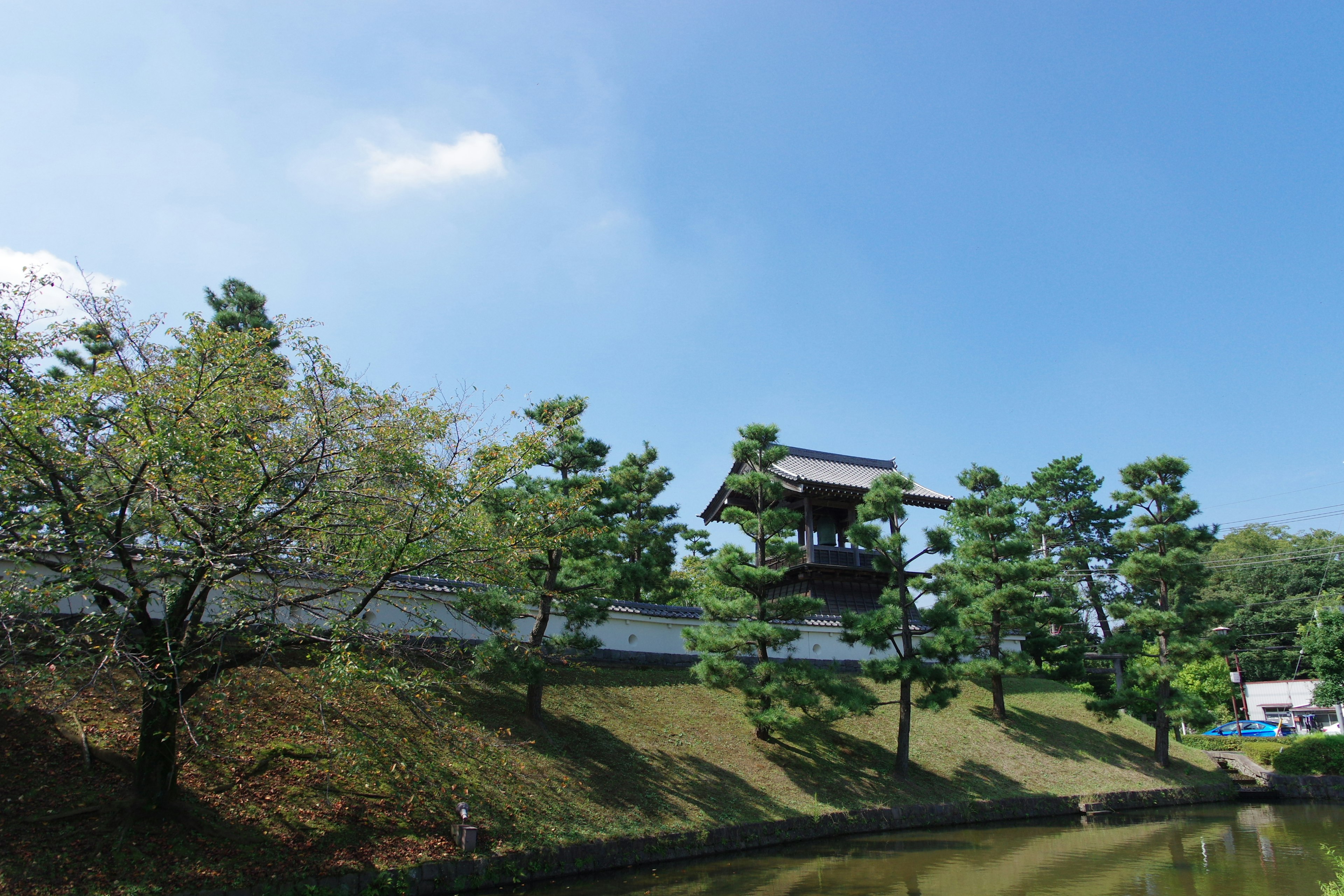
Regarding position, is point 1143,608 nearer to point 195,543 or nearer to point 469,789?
point 469,789

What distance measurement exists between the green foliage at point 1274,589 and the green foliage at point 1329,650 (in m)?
10.5

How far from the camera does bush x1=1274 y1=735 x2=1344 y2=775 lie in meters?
19.5

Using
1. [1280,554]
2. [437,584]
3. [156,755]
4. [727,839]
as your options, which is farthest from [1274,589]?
[156,755]

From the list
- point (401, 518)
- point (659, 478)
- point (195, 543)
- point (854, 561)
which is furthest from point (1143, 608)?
point (195, 543)

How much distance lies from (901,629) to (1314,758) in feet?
42.1

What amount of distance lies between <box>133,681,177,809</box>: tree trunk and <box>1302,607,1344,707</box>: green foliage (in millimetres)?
31795

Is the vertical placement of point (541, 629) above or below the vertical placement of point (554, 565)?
below

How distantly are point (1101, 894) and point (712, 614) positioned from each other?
787cm

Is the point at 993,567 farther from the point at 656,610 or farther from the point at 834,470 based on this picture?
the point at 656,610

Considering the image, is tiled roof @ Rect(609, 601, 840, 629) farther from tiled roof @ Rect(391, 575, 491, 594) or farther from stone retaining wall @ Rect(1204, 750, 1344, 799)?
stone retaining wall @ Rect(1204, 750, 1344, 799)

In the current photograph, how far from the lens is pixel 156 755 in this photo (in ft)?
26.8

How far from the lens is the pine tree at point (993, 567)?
760 inches

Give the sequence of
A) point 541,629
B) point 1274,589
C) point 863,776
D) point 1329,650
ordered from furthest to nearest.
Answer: point 1274,589
point 1329,650
point 863,776
point 541,629

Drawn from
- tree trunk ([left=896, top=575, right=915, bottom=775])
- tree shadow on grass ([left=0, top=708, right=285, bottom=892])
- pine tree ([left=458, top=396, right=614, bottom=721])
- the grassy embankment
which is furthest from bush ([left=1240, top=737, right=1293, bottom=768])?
tree shadow on grass ([left=0, top=708, right=285, bottom=892])
